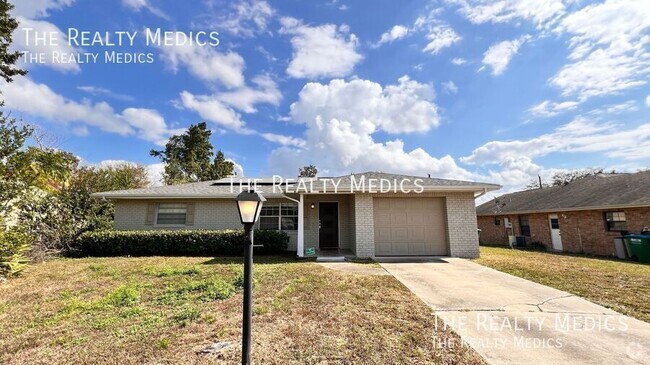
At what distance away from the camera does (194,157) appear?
29266mm

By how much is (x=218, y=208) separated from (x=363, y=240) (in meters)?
6.58

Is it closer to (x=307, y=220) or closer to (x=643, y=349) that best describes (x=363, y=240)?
(x=307, y=220)

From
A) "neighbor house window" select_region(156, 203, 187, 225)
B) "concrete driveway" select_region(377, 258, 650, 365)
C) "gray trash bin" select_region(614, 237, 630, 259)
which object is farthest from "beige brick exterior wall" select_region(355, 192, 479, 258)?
"neighbor house window" select_region(156, 203, 187, 225)

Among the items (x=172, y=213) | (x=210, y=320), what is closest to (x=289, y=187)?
(x=172, y=213)

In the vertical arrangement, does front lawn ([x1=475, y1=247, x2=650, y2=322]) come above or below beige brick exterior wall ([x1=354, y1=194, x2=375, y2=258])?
below

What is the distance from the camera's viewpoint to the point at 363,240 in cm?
940

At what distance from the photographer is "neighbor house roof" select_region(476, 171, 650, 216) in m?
11.8

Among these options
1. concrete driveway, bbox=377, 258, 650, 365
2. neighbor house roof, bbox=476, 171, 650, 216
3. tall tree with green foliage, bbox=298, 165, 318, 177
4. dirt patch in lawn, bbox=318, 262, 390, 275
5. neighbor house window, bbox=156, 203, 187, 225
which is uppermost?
tall tree with green foliage, bbox=298, 165, 318, 177

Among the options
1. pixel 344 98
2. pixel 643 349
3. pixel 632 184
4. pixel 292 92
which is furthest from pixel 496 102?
pixel 643 349

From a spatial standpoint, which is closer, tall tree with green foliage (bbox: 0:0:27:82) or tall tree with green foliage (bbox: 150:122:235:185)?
tall tree with green foliage (bbox: 0:0:27:82)

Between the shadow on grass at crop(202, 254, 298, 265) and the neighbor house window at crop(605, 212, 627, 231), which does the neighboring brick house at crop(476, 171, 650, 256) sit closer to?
the neighbor house window at crop(605, 212, 627, 231)

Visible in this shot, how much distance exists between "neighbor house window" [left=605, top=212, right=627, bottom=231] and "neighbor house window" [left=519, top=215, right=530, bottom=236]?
4.93 meters

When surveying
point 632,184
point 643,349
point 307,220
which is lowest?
point 643,349

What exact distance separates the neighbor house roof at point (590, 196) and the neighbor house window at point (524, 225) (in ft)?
2.05
